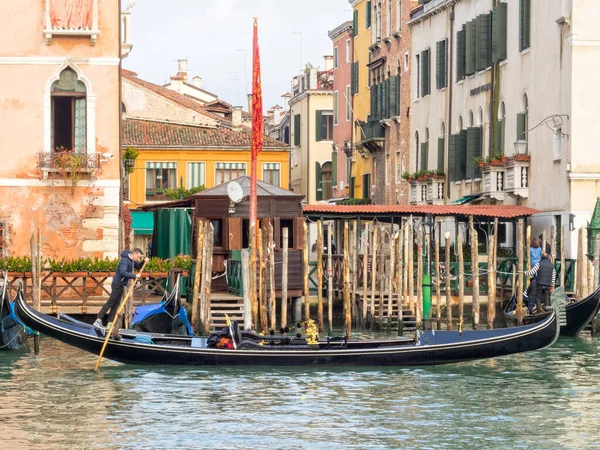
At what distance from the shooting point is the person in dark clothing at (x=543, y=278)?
22.5 m

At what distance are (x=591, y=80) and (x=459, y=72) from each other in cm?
713

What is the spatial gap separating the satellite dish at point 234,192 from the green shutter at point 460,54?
7829mm

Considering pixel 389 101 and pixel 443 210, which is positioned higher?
pixel 389 101

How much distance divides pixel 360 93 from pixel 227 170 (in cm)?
480

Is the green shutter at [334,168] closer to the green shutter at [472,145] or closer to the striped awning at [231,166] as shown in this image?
the striped awning at [231,166]

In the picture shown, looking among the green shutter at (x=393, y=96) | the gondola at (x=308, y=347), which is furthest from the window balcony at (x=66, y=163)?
the green shutter at (x=393, y=96)

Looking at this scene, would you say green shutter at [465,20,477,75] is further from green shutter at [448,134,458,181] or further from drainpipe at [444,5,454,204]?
drainpipe at [444,5,454,204]

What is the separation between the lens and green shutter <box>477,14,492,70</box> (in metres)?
29.1

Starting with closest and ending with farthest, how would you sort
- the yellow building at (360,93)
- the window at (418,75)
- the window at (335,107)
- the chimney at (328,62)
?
the window at (418,75)
the yellow building at (360,93)
the window at (335,107)
the chimney at (328,62)

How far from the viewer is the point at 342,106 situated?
4638 cm

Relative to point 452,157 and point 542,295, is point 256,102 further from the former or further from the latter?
Result: point 452,157

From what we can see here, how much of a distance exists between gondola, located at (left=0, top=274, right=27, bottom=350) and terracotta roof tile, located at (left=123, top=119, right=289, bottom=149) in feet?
69.5

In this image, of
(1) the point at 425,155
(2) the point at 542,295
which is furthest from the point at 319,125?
(2) the point at 542,295

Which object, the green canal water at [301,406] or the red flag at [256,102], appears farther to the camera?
the red flag at [256,102]
